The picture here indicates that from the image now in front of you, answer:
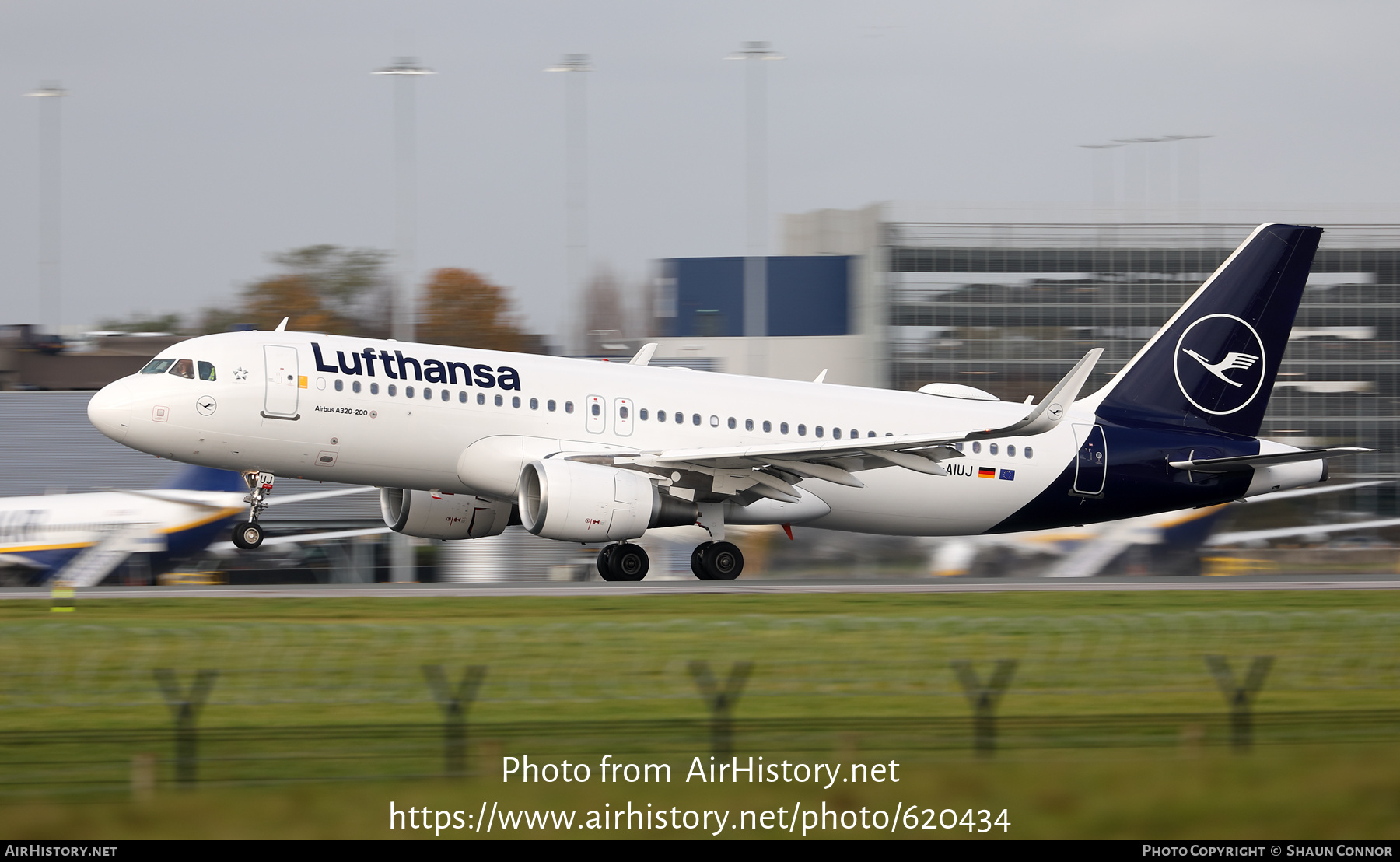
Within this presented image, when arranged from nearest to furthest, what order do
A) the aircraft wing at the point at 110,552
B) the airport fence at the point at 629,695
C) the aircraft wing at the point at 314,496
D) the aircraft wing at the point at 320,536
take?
the airport fence at the point at 629,695 → the aircraft wing at the point at 110,552 → the aircraft wing at the point at 320,536 → the aircraft wing at the point at 314,496

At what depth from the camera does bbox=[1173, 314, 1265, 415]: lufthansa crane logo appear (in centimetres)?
3059

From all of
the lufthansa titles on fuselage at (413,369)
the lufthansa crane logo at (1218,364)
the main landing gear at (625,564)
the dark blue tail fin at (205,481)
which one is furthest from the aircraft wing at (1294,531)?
the dark blue tail fin at (205,481)

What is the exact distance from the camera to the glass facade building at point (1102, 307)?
74.4 m

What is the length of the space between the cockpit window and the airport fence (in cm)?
1157

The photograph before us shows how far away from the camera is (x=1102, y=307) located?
7819 cm

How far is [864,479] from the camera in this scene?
29.1 m

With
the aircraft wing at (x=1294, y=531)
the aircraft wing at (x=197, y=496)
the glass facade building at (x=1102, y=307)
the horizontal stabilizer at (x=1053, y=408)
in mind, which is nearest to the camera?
the horizontal stabilizer at (x=1053, y=408)

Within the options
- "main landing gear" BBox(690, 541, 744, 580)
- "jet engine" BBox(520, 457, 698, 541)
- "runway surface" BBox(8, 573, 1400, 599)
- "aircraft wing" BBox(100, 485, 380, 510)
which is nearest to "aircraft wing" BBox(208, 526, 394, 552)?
"aircraft wing" BBox(100, 485, 380, 510)

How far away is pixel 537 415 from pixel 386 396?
2.76m

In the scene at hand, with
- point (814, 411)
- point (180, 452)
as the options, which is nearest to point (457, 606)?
point (180, 452)

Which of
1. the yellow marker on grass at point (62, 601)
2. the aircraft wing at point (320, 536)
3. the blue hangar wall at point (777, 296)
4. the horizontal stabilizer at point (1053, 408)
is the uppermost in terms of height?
the blue hangar wall at point (777, 296)

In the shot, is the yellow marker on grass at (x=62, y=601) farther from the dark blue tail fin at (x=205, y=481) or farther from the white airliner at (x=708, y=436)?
the dark blue tail fin at (x=205, y=481)

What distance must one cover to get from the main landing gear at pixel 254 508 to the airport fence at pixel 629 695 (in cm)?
1036

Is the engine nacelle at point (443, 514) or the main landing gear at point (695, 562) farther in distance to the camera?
the engine nacelle at point (443, 514)
